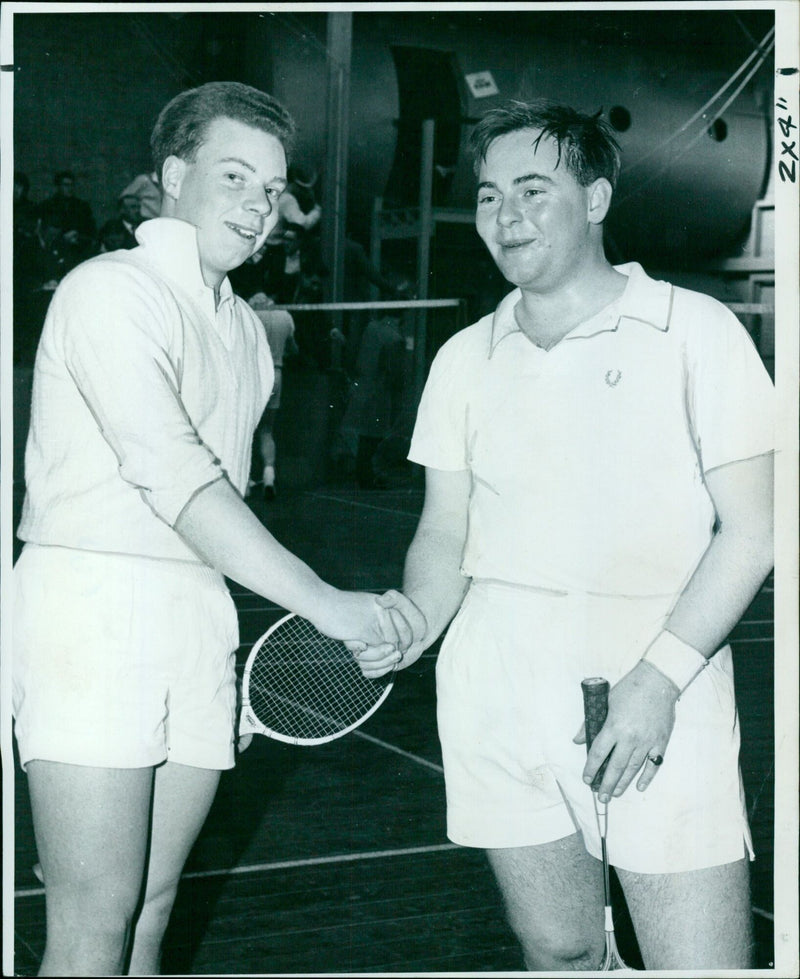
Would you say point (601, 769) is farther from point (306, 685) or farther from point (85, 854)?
point (306, 685)

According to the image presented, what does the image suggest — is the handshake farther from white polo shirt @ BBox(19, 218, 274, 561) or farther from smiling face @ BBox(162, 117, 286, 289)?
smiling face @ BBox(162, 117, 286, 289)

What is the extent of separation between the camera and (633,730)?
2.16 metres

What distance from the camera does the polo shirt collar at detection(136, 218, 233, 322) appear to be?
221cm

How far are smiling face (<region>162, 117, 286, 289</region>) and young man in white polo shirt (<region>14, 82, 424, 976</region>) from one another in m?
0.01

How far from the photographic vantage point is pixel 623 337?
7.41 ft

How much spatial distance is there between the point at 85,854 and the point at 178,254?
39.8 inches

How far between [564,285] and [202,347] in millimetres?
663

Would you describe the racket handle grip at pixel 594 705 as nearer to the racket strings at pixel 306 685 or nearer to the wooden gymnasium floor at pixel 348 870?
the wooden gymnasium floor at pixel 348 870

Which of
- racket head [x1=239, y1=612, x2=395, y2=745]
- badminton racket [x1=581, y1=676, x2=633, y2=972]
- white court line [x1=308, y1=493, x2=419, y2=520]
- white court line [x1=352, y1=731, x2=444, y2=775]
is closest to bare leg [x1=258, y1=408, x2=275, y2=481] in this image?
white court line [x1=308, y1=493, x2=419, y2=520]

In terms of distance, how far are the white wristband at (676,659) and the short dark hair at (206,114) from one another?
114 centimetres

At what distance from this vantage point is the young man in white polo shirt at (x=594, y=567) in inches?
85.4

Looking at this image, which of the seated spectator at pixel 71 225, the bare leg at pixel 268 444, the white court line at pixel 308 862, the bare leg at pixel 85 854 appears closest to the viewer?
the bare leg at pixel 85 854

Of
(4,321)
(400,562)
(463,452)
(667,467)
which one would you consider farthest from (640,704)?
(400,562)

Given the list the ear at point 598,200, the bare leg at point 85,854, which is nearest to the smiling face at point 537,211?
the ear at point 598,200
